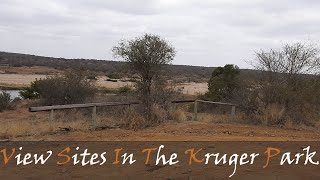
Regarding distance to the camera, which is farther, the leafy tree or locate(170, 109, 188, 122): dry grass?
the leafy tree

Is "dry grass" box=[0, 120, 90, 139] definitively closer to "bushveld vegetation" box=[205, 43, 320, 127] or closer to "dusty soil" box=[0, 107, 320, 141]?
"dusty soil" box=[0, 107, 320, 141]

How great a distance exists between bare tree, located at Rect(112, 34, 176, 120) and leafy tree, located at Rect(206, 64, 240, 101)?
336 inches

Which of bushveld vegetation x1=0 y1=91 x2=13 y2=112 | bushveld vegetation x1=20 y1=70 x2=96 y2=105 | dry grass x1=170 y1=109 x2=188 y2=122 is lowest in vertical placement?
bushveld vegetation x1=0 y1=91 x2=13 y2=112

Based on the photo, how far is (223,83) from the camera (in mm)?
24578

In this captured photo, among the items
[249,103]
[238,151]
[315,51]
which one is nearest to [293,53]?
[315,51]

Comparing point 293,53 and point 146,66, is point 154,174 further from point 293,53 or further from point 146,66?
point 293,53

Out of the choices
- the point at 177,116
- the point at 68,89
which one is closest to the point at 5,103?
the point at 68,89

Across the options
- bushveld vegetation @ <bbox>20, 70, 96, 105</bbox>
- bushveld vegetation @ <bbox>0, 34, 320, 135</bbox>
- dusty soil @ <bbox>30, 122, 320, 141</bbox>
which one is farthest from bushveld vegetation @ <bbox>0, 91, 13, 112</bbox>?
dusty soil @ <bbox>30, 122, 320, 141</bbox>

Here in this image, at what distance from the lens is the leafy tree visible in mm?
24119

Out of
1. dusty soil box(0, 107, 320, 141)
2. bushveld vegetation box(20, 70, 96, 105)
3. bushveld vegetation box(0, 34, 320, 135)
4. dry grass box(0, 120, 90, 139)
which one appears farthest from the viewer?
bushveld vegetation box(20, 70, 96, 105)

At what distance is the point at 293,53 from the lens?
16703 millimetres

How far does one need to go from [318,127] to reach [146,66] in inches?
263

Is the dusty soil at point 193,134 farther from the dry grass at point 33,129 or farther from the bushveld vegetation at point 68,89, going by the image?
the bushveld vegetation at point 68,89

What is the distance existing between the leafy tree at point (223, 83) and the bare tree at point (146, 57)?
28.0ft
